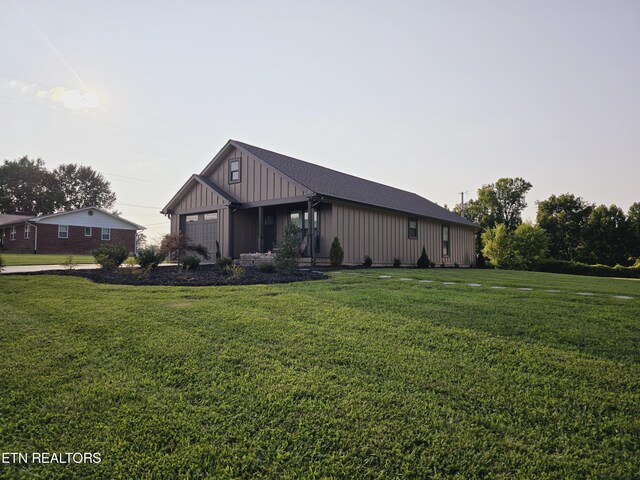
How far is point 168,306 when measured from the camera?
5.40 meters

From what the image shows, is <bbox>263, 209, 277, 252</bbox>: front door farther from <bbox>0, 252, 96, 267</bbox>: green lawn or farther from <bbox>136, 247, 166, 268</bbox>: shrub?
<bbox>0, 252, 96, 267</bbox>: green lawn

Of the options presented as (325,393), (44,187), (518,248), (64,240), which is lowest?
(325,393)

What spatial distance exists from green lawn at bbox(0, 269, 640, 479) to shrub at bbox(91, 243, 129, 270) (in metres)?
5.81

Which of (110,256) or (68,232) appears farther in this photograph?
(68,232)

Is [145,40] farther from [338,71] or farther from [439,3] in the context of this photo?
[439,3]

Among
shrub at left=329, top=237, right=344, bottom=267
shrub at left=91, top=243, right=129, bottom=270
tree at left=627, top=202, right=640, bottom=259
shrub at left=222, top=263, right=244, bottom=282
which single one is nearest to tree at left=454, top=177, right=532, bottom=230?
tree at left=627, top=202, right=640, bottom=259

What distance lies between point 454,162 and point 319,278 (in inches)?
503

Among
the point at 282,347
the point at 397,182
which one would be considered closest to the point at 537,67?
the point at 282,347

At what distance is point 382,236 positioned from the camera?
1655 centimetres

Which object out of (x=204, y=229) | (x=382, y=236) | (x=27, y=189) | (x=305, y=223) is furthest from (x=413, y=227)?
(x=27, y=189)

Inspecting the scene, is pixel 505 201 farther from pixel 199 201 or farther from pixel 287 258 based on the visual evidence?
pixel 287 258

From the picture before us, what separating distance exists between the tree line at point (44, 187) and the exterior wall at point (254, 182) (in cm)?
4005

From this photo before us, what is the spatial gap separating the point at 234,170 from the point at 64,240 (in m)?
20.5

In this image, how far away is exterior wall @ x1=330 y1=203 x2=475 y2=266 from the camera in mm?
14570
